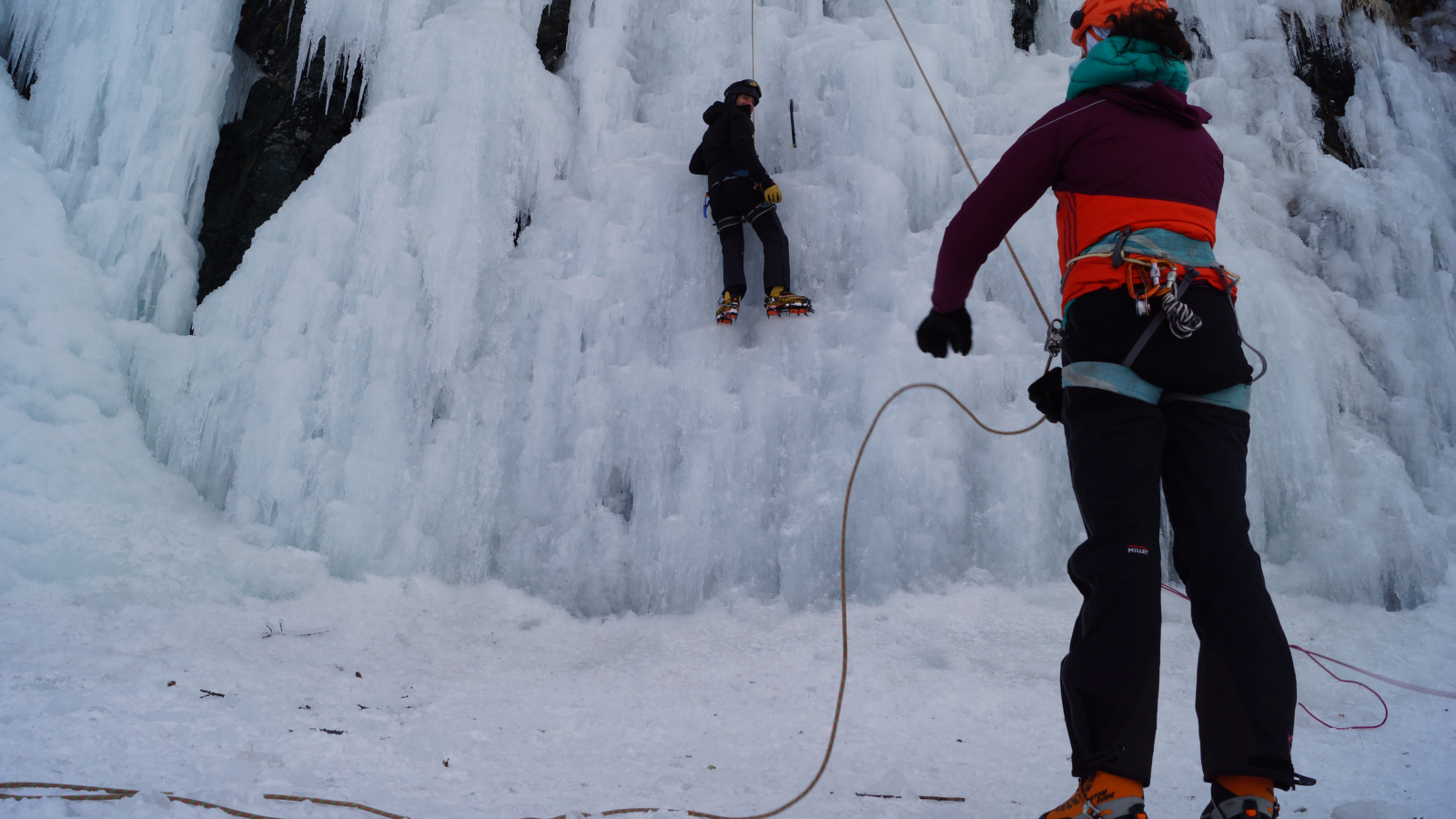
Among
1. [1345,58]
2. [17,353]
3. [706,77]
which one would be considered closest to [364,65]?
[706,77]

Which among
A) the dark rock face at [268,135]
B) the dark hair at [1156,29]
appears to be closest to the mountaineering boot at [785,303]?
the dark hair at [1156,29]

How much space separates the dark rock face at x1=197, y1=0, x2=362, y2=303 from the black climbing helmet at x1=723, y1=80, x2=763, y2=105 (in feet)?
8.12

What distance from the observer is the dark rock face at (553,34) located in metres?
5.60

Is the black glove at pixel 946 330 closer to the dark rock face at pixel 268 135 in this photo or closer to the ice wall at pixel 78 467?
the ice wall at pixel 78 467

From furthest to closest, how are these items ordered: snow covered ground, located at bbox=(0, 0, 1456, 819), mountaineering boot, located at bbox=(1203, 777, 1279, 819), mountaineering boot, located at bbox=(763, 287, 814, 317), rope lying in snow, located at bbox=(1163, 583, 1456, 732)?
mountaineering boot, located at bbox=(763, 287, 814, 317) → snow covered ground, located at bbox=(0, 0, 1456, 819) → rope lying in snow, located at bbox=(1163, 583, 1456, 732) → mountaineering boot, located at bbox=(1203, 777, 1279, 819)

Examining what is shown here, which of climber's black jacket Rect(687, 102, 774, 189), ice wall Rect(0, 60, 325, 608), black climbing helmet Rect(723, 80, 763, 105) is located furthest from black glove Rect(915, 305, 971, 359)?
ice wall Rect(0, 60, 325, 608)

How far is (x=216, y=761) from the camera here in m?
2.16

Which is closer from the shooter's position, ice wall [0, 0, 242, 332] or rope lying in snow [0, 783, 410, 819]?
rope lying in snow [0, 783, 410, 819]

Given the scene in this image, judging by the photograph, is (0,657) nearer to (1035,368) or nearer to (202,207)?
(202,207)

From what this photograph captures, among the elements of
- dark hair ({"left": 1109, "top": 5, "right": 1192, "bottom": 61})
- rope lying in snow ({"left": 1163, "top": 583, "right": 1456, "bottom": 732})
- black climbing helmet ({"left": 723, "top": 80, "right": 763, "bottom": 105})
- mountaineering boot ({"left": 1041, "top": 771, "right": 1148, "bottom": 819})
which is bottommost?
rope lying in snow ({"left": 1163, "top": 583, "right": 1456, "bottom": 732})

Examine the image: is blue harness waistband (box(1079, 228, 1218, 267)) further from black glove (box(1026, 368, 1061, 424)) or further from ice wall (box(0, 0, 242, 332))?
ice wall (box(0, 0, 242, 332))

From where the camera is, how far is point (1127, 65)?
1.73m

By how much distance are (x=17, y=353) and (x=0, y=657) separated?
2216 mm

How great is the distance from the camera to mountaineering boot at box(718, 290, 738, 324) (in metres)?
4.40
